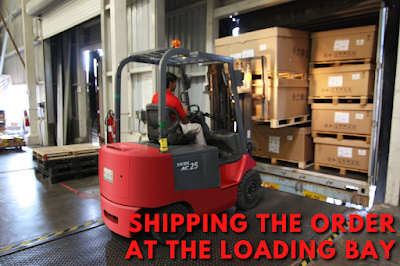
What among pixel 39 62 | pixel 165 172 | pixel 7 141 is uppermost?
pixel 39 62

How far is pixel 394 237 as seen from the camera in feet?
11.1

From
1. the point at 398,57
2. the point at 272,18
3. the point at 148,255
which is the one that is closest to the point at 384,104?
the point at 398,57

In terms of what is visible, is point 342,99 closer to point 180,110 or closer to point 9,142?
point 180,110

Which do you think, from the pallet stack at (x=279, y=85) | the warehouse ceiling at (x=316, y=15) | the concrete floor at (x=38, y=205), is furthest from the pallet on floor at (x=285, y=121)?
the concrete floor at (x=38, y=205)

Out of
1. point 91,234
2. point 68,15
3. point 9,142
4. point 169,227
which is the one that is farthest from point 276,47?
point 9,142

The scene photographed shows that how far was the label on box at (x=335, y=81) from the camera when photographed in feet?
15.3

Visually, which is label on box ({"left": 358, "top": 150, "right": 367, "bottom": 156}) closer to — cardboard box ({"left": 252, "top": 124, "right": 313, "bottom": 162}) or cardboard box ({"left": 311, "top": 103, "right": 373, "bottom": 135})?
cardboard box ({"left": 311, "top": 103, "right": 373, "bottom": 135})

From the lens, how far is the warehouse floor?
2.87 m

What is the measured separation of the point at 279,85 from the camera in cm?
449

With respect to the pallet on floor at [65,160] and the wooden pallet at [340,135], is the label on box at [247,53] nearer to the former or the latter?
the wooden pallet at [340,135]

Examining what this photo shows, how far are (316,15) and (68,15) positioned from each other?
23.8 feet

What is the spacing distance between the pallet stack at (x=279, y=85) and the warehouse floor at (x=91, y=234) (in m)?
0.94

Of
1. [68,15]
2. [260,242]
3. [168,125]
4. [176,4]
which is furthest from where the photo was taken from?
[68,15]

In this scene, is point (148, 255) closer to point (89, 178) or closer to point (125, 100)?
point (89, 178)
